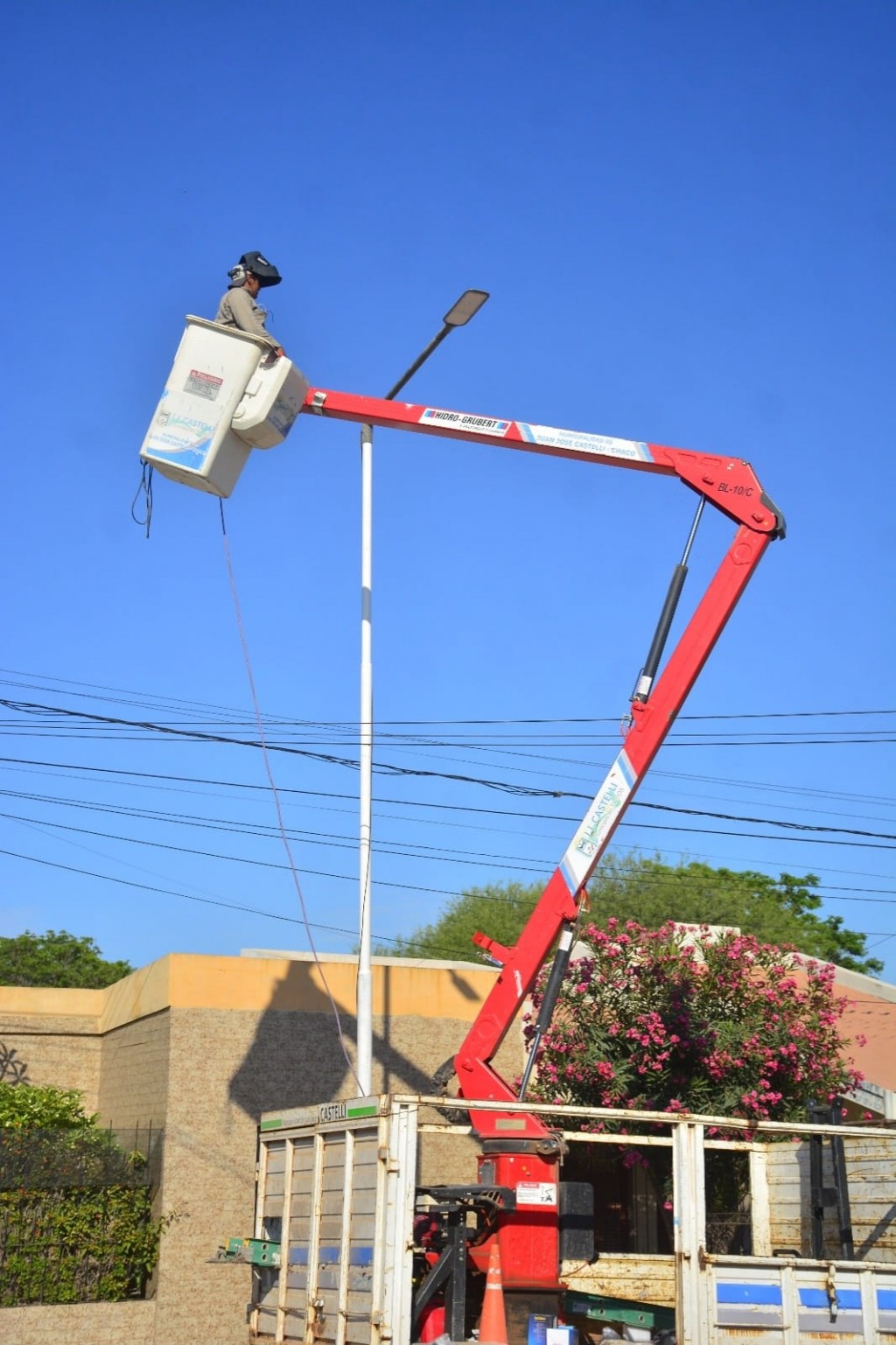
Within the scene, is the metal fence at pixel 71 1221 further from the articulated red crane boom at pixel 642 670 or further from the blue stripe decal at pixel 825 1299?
the blue stripe decal at pixel 825 1299

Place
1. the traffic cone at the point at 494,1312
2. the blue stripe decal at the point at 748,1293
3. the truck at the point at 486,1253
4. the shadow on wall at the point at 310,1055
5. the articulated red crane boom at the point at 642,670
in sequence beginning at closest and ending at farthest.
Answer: the truck at the point at 486,1253 → the traffic cone at the point at 494,1312 → the blue stripe decal at the point at 748,1293 → the articulated red crane boom at the point at 642,670 → the shadow on wall at the point at 310,1055

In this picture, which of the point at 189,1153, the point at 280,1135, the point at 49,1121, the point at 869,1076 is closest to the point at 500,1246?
the point at 280,1135

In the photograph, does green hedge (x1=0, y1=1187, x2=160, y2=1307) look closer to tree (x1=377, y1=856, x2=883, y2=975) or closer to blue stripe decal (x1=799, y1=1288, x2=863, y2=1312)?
blue stripe decal (x1=799, y1=1288, x2=863, y2=1312)

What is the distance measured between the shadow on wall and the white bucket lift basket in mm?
8400

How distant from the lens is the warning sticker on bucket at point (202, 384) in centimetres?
1205

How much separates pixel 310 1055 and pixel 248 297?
10.1 metres

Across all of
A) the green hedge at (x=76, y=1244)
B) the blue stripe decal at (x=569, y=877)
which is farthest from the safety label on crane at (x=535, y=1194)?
the green hedge at (x=76, y=1244)

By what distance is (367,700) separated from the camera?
A: 1495cm

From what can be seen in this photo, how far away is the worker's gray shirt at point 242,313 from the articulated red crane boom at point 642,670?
1.16 metres

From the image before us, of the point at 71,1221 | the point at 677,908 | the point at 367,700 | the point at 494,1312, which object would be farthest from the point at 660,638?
the point at 677,908

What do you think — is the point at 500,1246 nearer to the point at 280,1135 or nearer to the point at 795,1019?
the point at 280,1135

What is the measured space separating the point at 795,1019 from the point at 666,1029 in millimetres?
1828

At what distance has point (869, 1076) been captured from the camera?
821 inches

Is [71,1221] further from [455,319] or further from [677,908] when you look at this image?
[677,908]
